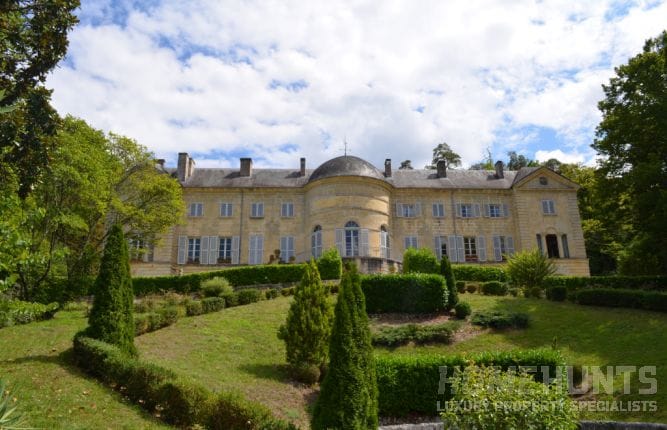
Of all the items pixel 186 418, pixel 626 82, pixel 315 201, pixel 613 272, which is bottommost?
pixel 186 418

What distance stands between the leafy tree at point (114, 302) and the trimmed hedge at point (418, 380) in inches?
239

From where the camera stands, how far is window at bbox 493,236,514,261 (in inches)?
1310

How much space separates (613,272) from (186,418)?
123 ft

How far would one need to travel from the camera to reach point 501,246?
33.5 meters

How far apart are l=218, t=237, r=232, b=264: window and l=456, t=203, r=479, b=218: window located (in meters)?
15.9

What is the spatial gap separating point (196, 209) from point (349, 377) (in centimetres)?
2688

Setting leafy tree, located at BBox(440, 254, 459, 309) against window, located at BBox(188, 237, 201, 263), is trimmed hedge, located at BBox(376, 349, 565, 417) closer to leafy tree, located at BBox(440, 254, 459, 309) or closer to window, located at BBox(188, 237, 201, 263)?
leafy tree, located at BBox(440, 254, 459, 309)

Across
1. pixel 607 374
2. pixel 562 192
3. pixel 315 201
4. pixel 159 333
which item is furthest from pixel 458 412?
pixel 562 192

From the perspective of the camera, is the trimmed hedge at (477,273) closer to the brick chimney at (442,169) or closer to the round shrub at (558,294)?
the round shrub at (558,294)

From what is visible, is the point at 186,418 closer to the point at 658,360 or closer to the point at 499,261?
the point at 658,360

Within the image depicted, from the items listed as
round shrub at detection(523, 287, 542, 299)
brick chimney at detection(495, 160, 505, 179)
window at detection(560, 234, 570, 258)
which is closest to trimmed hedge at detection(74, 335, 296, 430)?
round shrub at detection(523, 287, 542, 299)

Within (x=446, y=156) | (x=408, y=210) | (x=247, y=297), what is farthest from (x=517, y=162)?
(x=247, y=297)

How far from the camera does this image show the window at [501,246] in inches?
1310

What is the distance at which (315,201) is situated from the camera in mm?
30875
